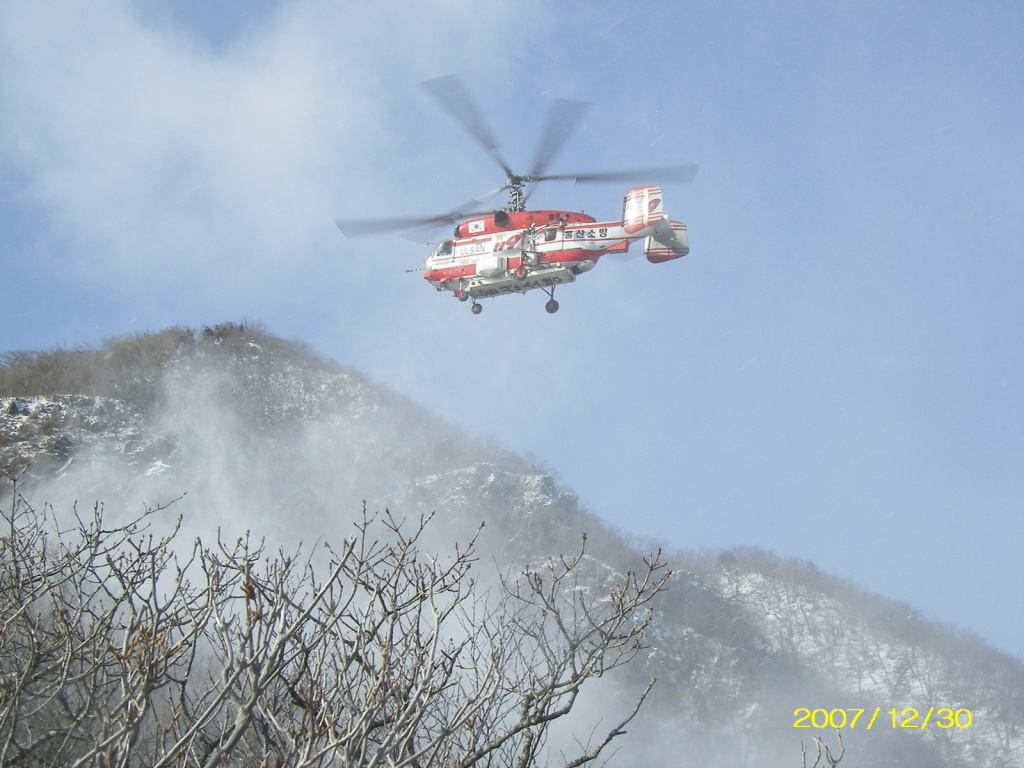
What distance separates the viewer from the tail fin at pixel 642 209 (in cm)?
1862

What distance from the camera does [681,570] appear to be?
7219 cm

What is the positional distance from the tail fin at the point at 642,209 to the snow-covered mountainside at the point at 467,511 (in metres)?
39.8

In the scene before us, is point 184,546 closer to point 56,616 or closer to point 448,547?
point 448,547

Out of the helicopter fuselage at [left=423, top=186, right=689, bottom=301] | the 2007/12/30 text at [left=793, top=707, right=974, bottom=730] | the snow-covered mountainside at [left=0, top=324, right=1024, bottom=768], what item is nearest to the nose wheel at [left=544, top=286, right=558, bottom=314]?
the helicopter fuselage at [left=423, top=186, right=689, bottom=301]

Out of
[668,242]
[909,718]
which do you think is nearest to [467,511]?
[909,718]

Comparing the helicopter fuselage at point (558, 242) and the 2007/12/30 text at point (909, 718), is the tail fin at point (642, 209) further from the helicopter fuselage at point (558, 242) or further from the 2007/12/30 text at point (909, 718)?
the 2007/12/30 text at point (909, 718)

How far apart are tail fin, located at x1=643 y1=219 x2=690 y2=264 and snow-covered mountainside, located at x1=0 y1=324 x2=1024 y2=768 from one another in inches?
1543

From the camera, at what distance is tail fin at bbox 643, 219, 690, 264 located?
18812 mm

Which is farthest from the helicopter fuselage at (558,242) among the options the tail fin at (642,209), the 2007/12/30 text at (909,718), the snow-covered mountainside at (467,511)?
the 2007/12/30 text at (909,718)

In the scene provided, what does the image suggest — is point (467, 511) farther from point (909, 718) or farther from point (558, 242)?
point (558, 242)

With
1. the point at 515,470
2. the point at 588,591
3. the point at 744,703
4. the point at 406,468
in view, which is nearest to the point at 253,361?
the point at 406,468

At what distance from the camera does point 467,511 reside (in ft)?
213

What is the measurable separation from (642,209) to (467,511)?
48631 mm

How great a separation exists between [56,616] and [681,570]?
69116 mm
